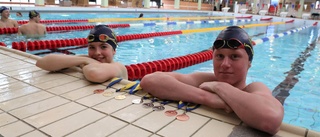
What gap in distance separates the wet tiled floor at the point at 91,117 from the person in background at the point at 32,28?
4774 mm

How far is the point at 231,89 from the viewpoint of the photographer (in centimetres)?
177

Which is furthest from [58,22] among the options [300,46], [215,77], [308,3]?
[308,3]

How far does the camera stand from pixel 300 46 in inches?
341

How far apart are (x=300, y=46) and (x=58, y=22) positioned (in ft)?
30.3

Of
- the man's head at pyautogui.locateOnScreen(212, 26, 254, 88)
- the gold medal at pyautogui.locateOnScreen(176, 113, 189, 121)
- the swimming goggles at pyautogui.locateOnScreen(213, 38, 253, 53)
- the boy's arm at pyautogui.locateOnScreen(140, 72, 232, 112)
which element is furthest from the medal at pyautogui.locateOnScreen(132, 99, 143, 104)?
the swimming goggles at pyautogui.locateOnScreen(213, 38, 253, 53)

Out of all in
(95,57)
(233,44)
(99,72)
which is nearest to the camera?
(233,44)

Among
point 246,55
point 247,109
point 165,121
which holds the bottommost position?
point 165,121

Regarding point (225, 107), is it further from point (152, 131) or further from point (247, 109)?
point (152, 131)

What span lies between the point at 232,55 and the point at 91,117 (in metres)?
1.10

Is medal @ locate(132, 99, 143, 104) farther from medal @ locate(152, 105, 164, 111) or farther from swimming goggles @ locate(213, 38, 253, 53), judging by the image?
swimming goggles @ locate(213, 38, 253, 53)

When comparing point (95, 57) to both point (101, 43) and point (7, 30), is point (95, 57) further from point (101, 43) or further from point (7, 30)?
point (7, 30)

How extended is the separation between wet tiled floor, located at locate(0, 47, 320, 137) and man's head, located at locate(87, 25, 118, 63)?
482 mm

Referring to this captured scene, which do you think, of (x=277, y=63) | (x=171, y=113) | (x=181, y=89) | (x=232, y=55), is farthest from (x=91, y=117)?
(x=277, y=63)

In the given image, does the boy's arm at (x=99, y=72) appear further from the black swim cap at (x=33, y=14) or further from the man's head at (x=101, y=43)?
the black swim cap at (x=33, y=14)
